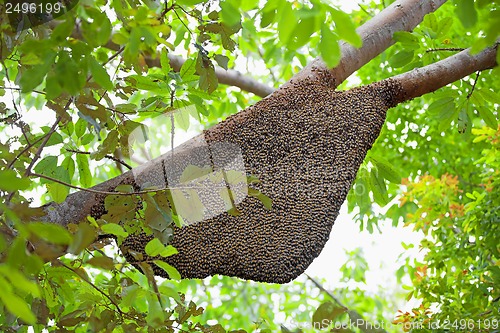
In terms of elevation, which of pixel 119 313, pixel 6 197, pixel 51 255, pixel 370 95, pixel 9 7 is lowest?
pixel 119 313

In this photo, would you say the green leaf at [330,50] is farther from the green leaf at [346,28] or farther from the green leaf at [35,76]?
the green leaf at [35,76]

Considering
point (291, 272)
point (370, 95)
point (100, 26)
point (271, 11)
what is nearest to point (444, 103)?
point (370, 95)

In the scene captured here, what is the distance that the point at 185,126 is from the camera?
191 cm

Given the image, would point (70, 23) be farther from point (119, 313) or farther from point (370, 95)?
point (370, 95)

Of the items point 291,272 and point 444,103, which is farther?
point 444,103

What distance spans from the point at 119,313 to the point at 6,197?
0.40 metres

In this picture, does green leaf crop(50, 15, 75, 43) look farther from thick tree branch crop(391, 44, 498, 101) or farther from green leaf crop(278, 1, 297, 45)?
thick tree branch crop(391, 44, 498, 101)

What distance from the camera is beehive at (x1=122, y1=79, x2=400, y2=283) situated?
1636 mm

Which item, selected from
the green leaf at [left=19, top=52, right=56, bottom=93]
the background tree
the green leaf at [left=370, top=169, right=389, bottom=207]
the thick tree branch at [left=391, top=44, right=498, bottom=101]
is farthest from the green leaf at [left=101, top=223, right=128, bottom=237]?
the green leaf at [left=370, top=169, right=389, bottom=207]

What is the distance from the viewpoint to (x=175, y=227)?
65.9 inches

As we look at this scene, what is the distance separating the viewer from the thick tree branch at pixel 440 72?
1975 millimetres

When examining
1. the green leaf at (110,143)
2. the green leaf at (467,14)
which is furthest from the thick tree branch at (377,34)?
the green leaf at (467,14)

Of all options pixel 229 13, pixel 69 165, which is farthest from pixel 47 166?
pixel 229 13

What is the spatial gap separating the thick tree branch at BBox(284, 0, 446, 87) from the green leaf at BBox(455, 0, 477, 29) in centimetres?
98
